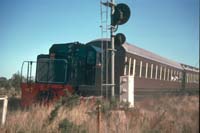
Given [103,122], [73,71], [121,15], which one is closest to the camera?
[103,122]

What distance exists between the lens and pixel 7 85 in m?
29.0

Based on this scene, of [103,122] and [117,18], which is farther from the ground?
[117,18]

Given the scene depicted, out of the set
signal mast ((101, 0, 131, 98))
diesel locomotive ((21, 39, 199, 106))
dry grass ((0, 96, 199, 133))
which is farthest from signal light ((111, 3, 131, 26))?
dry grass ((0, 96, 199, 133))

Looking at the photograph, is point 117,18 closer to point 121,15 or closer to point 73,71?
point 121,15

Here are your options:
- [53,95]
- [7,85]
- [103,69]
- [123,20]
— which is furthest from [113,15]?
[7,85]

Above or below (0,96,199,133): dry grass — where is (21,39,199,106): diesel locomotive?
above

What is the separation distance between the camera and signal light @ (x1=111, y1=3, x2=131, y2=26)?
1205 cm

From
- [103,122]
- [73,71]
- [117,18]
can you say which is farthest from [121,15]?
[103,122]

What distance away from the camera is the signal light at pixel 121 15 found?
1205 cm

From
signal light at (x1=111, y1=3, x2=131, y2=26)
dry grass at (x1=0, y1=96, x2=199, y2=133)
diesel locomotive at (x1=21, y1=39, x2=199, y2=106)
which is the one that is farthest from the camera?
diesel locomotive at (x1=21, y1=39, x2=199, y2=106)

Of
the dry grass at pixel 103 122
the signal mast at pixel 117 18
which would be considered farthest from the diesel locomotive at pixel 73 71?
the dry grass at pixel 103 122

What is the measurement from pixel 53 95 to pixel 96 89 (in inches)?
75.7

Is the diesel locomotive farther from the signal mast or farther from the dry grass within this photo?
the dry grass

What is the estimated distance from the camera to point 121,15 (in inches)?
473
